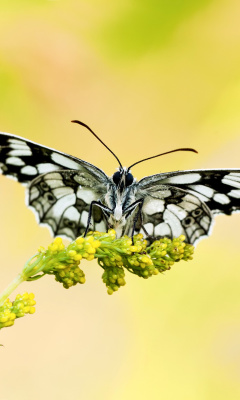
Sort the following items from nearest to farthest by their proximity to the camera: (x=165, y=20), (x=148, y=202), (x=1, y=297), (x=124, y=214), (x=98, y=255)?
(x=1, y=297), (x=98, y=255), (x=124, y=214), (x=148, y=202), (x=165, y=20)

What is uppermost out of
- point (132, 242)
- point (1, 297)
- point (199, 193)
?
point (199, 193)

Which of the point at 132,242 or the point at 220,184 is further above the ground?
the point at 220,184

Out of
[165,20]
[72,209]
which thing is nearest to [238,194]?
[72,209]

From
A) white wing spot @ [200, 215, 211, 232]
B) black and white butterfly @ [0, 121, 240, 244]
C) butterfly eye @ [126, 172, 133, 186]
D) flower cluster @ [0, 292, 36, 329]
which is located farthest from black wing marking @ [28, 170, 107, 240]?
flower cluster @ [0, 292, 36, 329]

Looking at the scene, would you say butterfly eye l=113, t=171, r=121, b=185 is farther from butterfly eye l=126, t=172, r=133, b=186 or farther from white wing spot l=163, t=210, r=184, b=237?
white wing spot l=163, t=210, r=184, b=237

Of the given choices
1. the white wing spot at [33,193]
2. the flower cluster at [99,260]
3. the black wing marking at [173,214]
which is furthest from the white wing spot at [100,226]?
the flower cluster at [99,260]

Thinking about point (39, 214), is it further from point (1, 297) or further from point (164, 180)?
point (1, 297)

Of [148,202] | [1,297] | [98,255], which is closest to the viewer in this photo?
[1,297]
